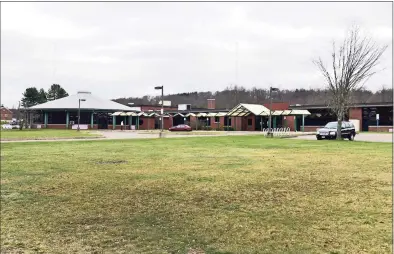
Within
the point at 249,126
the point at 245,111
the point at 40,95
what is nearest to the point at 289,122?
the point at 249,126

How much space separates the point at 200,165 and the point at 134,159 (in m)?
3.38

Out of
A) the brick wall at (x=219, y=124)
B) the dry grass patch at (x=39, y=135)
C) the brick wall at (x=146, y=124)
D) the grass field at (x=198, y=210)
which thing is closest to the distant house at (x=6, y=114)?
the brick wall at (x=146, y=124)

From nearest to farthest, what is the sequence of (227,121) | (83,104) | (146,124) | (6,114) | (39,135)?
(39,135)
(227,121)
(146,124)
(83,104)
(6,114)

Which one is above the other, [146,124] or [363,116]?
[363,116]

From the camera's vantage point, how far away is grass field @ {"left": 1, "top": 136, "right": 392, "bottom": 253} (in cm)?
587

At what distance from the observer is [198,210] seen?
7.59 metres

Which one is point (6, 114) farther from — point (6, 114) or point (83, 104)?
point (83, 104)

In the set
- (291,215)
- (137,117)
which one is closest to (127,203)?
(291,215)

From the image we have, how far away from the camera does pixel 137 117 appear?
245ft

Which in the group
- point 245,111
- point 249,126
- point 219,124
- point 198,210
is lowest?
point 198,210

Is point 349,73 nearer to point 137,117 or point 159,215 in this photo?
→ point 159,215

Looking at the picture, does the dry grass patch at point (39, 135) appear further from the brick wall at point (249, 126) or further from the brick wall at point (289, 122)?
the brick wall at point (289, 122)

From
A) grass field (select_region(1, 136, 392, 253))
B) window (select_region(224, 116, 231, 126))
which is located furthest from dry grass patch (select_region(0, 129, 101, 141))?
window (select_region(224, 116, 231, 126))

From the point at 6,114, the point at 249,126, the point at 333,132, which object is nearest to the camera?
the point at 333,132
